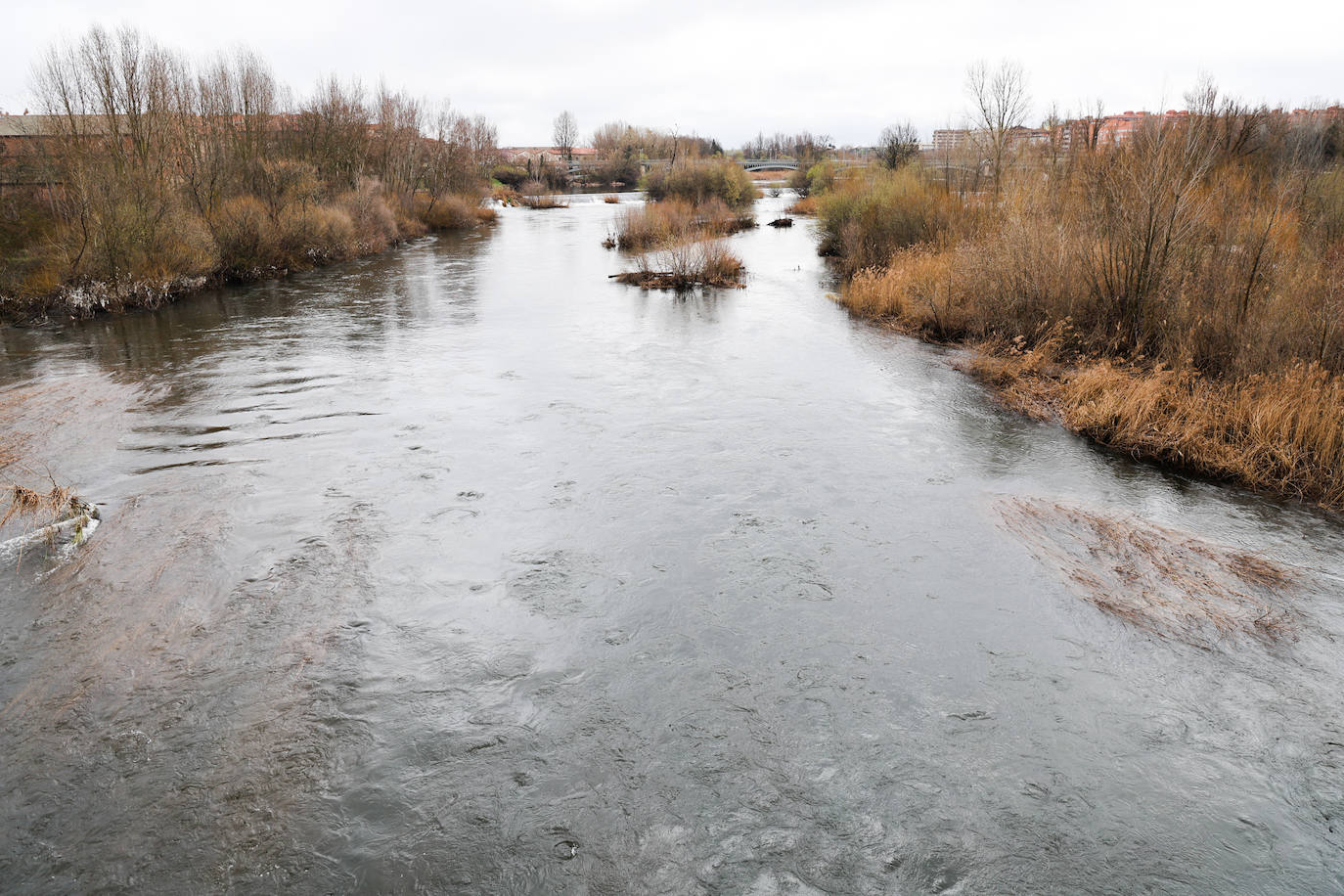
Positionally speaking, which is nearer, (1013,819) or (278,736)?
(1013,819)

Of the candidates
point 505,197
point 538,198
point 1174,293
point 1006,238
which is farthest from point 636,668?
point 505,197

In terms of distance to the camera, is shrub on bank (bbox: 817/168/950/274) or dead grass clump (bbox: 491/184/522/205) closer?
shrub on bank (bbox: 817/168/950/274)

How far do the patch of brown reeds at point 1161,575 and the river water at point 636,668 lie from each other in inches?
3.3

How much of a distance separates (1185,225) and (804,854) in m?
12.4

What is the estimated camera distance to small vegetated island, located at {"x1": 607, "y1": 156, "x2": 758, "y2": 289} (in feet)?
82.6

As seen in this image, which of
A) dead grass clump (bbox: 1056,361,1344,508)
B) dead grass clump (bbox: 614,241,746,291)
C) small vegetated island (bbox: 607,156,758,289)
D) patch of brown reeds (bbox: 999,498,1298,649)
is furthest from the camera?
small vegetated island (bbox: 607,156,758,289)

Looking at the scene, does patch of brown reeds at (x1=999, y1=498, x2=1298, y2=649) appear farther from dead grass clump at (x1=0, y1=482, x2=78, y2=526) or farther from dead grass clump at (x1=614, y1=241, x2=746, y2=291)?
dead grass clump at (x1=614, y1=241, x2=746, y2=291)

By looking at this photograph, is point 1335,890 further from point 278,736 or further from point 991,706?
point 278,736

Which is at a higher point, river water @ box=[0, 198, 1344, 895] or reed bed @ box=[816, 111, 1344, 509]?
→ reed bed @ box=[816, 111, 1344, 509]

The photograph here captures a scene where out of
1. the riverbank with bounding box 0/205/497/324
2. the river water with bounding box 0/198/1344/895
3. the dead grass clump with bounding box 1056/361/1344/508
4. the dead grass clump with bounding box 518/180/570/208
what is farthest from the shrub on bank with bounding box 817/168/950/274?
the dead grass clump with bounding box 518/180/570/208

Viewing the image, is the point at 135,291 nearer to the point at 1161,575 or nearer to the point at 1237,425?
the point at 1161,575

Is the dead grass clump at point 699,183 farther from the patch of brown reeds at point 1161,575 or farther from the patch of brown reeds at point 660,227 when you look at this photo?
the patch of brown reeds at point 1161,575

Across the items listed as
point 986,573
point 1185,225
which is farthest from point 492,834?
point 1185,225

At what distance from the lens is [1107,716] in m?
5.66
